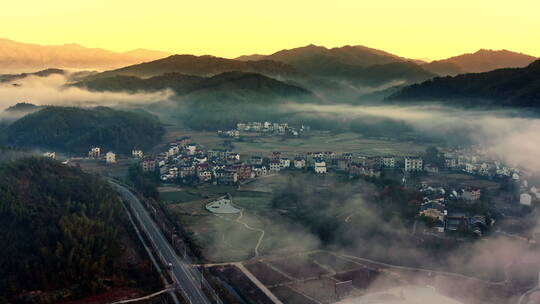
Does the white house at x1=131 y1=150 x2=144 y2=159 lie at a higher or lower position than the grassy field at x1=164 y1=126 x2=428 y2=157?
lower

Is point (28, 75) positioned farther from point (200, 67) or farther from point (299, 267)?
point (299, 267)

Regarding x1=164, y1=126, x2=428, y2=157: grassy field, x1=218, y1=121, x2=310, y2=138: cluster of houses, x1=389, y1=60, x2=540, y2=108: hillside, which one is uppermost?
x1=389, y1=60, x2=540, y2=108: hillside

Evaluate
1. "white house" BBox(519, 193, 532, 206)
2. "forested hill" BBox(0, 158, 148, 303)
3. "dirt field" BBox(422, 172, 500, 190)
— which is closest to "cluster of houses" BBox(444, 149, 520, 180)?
"dirt field" BBox(422, 172, 500, 190)

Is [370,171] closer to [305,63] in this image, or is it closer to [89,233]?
[89,233]

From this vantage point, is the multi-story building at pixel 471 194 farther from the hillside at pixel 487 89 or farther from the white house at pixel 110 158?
the white house at pixel 110 158

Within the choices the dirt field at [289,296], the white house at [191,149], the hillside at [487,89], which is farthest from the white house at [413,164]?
the dirt field at [289,296]

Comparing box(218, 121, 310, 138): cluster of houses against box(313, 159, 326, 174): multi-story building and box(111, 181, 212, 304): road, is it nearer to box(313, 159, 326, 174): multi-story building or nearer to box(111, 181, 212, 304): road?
box(313, 159, 326, 174): multi-story building
